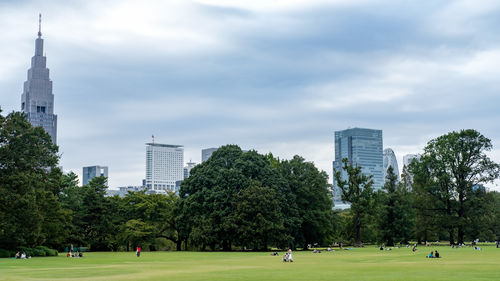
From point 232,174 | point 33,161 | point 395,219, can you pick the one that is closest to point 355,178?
point 395,219

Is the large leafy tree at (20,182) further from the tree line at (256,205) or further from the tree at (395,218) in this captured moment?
the tree at (395,218)

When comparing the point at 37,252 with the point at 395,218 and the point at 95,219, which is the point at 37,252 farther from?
the point at 395,218

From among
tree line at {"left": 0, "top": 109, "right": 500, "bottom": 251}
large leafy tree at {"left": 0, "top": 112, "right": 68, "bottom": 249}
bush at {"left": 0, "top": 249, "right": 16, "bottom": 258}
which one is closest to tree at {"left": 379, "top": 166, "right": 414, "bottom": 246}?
tree line at {"left": 0, "top": 109, "right": 500, "bottom": 251}

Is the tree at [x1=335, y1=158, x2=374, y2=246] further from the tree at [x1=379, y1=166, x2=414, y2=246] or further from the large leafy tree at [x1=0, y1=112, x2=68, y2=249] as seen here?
the large leafy tree at [x1=0, y1=112, x2=68, y2=249]

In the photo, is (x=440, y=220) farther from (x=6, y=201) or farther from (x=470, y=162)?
(x=6, y=201)

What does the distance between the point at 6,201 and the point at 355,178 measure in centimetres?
6155

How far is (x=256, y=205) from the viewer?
242 feet

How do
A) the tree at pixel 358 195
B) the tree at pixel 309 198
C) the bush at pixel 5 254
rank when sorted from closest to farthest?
the bush at pixel 5 254
the tree at pixel 309 198
the tree at pixel 358 195

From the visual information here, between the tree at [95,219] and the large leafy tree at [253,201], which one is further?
the tree at [95,219]

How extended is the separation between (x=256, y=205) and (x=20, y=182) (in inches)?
1250

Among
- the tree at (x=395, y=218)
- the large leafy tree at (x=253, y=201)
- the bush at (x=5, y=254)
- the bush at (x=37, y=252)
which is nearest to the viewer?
the bush at (x=5, y=254)

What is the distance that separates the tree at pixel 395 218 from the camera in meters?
92.2

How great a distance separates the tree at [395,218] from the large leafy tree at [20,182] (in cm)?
5708

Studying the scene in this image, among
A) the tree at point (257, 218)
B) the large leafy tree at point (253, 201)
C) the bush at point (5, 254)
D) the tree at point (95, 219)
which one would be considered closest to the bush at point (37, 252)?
the bush at point (5, 254)
